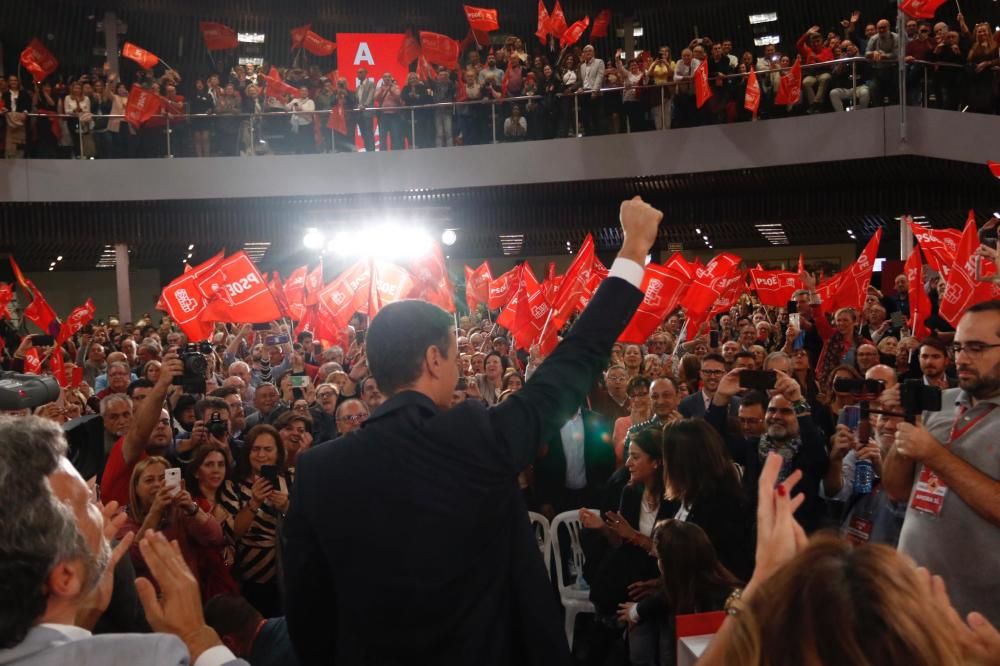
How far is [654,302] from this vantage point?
9758 millimetres

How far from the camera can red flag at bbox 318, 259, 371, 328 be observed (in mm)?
11820

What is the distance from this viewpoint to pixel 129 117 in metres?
16.5

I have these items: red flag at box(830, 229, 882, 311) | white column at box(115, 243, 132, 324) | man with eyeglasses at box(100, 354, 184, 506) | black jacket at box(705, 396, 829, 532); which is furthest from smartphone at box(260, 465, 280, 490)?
white column at box(115, 243, 132, 324)

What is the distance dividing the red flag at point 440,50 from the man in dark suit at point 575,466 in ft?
43.0

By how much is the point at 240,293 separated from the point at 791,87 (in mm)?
8973

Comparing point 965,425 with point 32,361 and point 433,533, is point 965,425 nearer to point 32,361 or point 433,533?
point 433,533

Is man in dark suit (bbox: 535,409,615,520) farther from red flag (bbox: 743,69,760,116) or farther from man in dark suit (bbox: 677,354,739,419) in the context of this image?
red flag (bbox: 743,69,760,116)

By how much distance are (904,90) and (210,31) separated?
1360 centimetres

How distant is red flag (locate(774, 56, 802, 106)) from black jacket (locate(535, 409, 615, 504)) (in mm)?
10032

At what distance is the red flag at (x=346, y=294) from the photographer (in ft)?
38.8

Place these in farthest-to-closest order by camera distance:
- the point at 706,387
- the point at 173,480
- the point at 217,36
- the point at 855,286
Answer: the point at 217,36, the point at 855,286, the point at 706,387, the point at 173,480

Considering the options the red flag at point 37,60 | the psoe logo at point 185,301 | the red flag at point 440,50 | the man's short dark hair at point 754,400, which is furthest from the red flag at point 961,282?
the red flag at point 37,60

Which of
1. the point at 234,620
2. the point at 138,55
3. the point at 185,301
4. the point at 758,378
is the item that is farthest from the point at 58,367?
the point at 138,55

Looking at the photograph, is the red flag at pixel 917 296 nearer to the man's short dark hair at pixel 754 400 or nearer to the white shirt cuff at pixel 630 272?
the man's short dark hair at pixel 754 400
